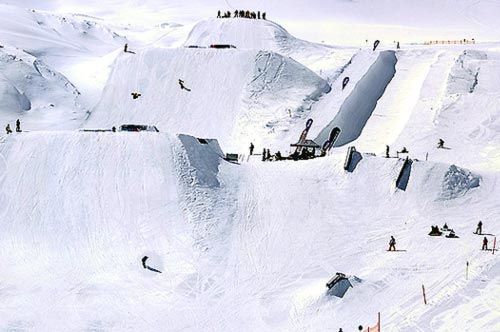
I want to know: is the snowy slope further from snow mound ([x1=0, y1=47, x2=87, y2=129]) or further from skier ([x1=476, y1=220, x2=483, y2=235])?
snow mound ([x1=0, y1=47, x2=87, y2=129])

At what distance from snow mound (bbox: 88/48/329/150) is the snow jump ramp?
221cm

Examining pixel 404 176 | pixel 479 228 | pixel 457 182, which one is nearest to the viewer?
pixel 479 228

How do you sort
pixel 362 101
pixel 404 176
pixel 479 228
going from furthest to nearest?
1. pixel 362 101
2. pixel 404 176
3. pixel 479 228

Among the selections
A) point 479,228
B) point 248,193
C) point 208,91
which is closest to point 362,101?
point 208,91

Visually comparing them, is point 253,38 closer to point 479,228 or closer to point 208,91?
point 208,91

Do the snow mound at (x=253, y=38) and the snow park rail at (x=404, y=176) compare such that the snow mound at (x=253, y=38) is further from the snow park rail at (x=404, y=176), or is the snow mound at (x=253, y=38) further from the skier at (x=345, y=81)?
the snow park rail at (x=404, y=176)

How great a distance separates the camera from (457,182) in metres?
34.2

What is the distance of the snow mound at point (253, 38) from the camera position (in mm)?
54594

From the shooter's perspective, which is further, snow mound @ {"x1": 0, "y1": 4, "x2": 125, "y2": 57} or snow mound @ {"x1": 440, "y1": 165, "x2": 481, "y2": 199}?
snow mound @ {"x1": 0, "y1": 4, "x2": 125, "y2": 57}

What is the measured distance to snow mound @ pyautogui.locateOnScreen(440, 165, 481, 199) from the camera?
Result: 110ft

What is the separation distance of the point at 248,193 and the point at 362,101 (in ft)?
46.5

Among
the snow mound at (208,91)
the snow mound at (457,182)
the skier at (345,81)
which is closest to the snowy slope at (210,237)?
the snow mound at (457,182)

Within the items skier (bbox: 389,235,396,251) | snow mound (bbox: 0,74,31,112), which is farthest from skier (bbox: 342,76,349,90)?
snow mound (bbox: 0,74,31,112)

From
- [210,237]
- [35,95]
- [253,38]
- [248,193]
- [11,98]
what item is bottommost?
[210,237]
